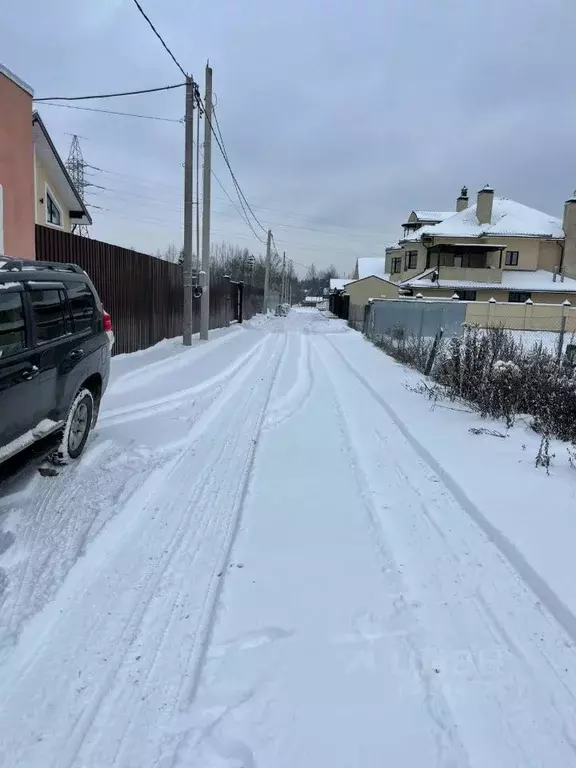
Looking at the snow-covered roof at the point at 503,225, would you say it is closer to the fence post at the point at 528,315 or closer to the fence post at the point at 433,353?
the fence post at the point at 528,315

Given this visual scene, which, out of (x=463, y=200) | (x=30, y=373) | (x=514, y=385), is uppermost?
(x=463, y=200)

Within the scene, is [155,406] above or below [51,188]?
below

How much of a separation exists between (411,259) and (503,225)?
7826 mm

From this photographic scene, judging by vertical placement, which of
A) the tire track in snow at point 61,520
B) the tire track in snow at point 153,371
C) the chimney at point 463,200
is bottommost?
the tire track in snow at point 61,520

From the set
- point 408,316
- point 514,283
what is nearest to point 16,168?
point 408,316

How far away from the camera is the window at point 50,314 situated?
447 centimetres

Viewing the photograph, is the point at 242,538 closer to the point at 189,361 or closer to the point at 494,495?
the point at 494,495

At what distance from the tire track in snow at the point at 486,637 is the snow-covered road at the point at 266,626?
1cm

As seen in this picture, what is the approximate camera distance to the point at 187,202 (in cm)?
1531

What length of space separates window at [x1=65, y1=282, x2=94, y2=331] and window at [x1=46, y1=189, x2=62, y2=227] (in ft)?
51.1

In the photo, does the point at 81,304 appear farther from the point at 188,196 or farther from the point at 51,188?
the point at 51,188

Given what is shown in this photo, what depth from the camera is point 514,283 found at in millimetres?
41875

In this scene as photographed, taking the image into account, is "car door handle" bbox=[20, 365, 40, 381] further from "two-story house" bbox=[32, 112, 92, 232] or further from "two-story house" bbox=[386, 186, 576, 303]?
"two-story house" bbox=[386, 186, 576, 303]

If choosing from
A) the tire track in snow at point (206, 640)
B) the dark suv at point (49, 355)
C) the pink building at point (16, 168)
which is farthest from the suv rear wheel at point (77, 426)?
the pink building at point (16, 168)
